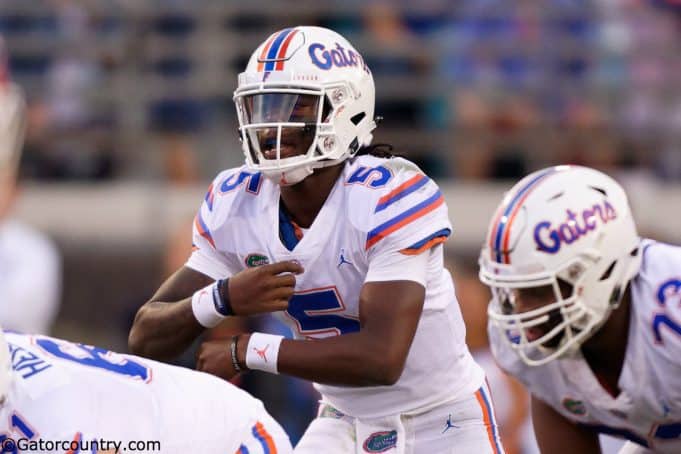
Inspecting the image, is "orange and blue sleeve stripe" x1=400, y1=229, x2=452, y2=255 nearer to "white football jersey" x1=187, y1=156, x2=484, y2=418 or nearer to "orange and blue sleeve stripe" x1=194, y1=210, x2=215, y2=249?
"white football jersey" x1=187, y1=156, x2=484, y2=418

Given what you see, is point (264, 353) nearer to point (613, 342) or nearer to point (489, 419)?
point (489, 419)

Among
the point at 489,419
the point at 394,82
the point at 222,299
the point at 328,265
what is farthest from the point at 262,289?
the point at 394,82

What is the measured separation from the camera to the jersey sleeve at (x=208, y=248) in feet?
13.8

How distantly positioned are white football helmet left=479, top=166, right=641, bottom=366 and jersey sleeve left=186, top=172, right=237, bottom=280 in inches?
32.8

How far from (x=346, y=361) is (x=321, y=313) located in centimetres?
35

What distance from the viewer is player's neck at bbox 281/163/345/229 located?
413cm

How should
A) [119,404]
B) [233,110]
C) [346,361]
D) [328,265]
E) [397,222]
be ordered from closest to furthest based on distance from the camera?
1. [119,404]
2. [346,361]
3. [397,222]
4. [328,265]
5. [233,110]

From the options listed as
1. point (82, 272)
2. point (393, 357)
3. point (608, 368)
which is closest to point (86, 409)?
point (393, 357)

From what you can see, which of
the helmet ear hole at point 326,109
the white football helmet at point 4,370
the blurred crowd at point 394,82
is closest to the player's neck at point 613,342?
the helmet ear hole at point 326,109

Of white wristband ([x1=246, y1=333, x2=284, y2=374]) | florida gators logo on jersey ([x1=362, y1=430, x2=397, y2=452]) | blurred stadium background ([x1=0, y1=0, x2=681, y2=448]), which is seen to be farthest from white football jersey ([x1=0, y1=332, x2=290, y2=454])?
blurred stadium background ([x1=0, y1=0, x2=681, y2=448])

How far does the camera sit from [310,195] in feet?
13.6

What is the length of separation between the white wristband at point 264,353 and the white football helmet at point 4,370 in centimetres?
74

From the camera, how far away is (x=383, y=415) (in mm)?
4148

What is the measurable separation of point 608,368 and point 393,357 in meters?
0.84
